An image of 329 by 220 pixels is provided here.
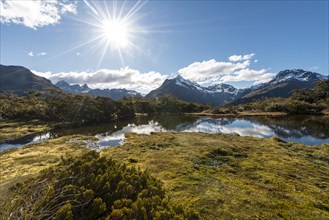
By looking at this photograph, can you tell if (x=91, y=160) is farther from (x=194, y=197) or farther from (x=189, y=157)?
(x=189, y=157)

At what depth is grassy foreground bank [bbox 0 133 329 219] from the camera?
46.6ft

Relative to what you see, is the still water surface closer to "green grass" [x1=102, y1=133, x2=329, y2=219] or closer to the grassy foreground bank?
the grassy foreground bank

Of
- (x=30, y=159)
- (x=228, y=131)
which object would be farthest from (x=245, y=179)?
(x=228, y=131)

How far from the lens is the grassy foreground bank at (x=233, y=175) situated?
14195 millimetres

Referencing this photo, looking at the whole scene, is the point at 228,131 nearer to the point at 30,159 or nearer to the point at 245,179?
the point at 245,179

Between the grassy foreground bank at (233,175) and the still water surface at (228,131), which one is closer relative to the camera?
the grassy foreground bank at (233,175)

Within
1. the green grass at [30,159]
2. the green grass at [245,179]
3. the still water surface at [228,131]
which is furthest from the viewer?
the still water surface at [228,131]

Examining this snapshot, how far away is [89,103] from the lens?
85.8 meters

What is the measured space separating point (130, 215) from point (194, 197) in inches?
352

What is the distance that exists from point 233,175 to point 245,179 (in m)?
1.31

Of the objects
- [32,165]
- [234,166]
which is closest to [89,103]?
[32,165]

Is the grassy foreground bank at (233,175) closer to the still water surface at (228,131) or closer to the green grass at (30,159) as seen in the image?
the green grass at (30,159)

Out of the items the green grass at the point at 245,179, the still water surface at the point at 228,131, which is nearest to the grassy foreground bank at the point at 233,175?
the green grass at the point at 245,179

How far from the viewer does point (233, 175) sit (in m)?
20.5
